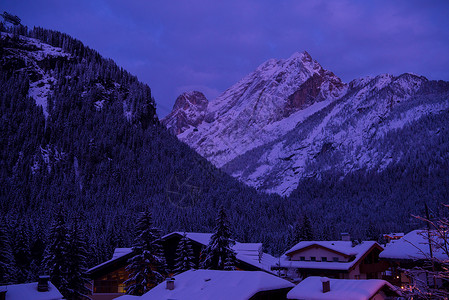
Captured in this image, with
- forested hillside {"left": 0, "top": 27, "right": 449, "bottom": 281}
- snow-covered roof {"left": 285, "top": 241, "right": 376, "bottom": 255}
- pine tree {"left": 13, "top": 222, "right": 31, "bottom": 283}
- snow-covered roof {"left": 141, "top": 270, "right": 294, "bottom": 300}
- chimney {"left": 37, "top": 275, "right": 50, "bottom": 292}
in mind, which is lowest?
pine tree {"left": 13, "top": 222, "right": 31, "bottom": 283}

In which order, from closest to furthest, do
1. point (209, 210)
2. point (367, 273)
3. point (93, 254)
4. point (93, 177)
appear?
1. point (367, 273)
2. point (93, 254)
3. point (209, 210)
4. point (93, 177)

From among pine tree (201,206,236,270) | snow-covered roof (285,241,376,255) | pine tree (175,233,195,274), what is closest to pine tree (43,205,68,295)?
pine tree (175,233,195,274)

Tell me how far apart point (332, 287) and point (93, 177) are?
5932 inches

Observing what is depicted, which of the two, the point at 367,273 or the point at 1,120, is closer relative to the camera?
the point at 367,273

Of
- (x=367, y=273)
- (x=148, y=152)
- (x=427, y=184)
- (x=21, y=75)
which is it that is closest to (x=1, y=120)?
(x=21, y=75)

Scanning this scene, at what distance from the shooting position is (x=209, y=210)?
133 m

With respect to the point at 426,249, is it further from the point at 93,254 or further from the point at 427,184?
the point at 427,184

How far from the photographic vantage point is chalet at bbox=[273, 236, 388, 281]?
133ft

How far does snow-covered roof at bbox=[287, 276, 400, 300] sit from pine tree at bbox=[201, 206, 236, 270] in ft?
42.0

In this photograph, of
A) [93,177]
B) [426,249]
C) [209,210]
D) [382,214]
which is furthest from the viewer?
[382,214]

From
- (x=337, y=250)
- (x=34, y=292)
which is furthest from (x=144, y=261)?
(x=337, y=250)

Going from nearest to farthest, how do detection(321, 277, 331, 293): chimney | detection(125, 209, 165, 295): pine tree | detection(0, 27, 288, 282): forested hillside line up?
detection(321, 277, 331, 293): chimney → detection(125, 209, 165, 295): pine tree → detection(0, 27, 288, 282): forested hillside

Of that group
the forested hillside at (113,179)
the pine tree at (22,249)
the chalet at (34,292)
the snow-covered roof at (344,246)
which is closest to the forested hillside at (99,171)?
the forested hillside at (113,179)

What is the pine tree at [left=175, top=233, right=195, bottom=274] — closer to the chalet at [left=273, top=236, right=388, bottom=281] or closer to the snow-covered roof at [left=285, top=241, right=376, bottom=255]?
the chalet at [left=273, top=236, right=388, bottom=281]
